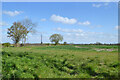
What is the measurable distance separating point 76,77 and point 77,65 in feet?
5.91

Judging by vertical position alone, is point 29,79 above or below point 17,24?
below

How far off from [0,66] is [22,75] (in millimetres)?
2186

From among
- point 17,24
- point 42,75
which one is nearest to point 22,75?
point 42,75

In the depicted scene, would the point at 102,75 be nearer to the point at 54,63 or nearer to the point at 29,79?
the point at 54,63

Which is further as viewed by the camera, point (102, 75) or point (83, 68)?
point (83, 68)

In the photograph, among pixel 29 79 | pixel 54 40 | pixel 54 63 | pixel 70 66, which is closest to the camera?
pixel 29 79

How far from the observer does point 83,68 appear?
814 cm

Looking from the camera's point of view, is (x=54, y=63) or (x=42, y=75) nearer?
(x=42, y=75)

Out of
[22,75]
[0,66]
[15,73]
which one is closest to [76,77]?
[22,75]

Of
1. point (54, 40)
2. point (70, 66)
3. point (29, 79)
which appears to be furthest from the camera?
point (54, 40)

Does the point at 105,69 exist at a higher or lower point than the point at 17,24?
lower

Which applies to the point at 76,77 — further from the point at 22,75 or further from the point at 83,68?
the point at 22,75

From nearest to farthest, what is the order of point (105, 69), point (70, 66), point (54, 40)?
point (105, 69), point (70, 66), point (54, 40)

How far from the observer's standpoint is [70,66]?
8.52 m
